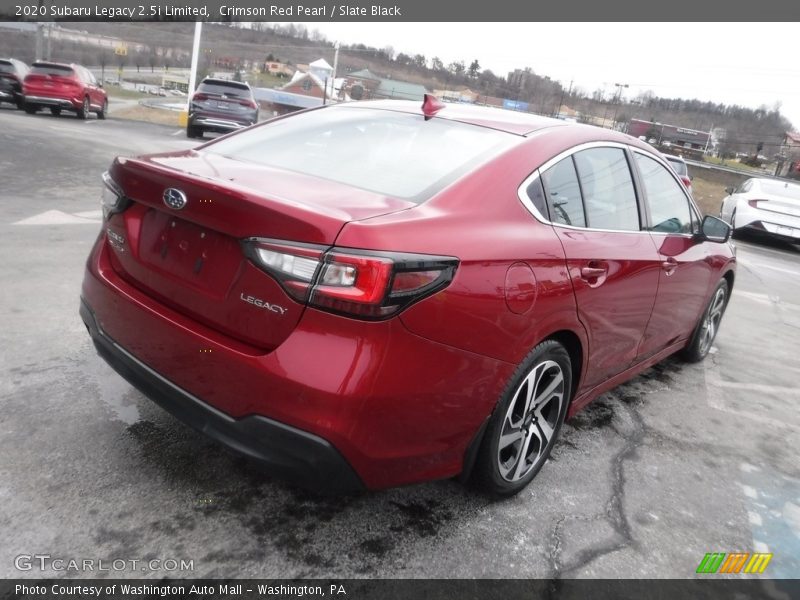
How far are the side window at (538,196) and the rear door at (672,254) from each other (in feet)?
3.61

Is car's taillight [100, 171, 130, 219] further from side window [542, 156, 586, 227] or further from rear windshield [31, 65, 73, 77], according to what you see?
rear windshield [31, 65, 73, 77]

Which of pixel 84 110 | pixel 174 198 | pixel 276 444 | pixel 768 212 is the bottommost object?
pixel 84 110

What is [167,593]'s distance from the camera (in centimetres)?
192

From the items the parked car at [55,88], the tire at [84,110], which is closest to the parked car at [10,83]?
the parked car at [55,88]

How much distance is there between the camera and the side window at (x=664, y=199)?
349 cm

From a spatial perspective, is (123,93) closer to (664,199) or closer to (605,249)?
(664,199)

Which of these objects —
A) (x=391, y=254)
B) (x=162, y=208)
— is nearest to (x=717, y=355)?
(x=391, y=254)

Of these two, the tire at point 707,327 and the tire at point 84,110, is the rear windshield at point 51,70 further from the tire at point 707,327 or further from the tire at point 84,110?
the tire at point 707,327

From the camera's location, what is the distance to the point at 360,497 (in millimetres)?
2527

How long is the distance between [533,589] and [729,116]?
79467 mm

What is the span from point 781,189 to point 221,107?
14005 mm

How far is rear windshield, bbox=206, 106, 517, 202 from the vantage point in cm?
238

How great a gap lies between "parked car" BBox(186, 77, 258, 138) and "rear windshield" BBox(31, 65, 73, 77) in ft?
15.0

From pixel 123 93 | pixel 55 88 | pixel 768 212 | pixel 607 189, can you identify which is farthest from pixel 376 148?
pixel 123 93
